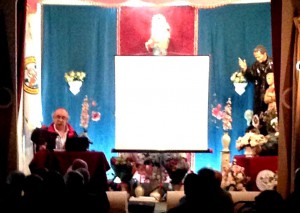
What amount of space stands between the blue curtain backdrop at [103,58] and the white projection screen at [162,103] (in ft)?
2.66

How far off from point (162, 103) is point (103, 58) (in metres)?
1.33

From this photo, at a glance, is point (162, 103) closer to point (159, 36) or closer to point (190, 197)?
point (159, 36)

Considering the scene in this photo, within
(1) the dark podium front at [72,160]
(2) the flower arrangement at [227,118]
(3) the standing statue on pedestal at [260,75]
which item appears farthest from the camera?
(2) the flower arrangement at [227,118]

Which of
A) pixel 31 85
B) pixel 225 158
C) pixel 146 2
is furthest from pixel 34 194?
pixel 146 2

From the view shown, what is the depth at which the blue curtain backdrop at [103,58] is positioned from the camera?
827cm

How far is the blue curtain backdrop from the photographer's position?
27.1 feet

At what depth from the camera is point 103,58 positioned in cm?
842

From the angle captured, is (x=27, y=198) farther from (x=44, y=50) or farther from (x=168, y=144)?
(x=44, y=50)

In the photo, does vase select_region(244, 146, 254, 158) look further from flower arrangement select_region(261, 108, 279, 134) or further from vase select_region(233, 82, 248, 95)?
vase select_region(233, 82, 248, 95)

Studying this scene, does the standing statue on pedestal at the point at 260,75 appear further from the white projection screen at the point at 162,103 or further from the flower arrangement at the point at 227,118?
the white projection screen at the point at 162,103

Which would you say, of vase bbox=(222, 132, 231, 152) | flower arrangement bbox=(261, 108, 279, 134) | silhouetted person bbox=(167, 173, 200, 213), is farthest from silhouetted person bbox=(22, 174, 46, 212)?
vase bbox=(222, 132, 231, 152)

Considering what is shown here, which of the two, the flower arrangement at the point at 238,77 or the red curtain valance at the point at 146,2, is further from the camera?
the red curtain valance at the point at 146,2

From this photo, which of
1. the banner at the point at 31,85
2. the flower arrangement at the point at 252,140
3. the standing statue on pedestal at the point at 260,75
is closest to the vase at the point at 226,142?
the standing statue on pedestal at the point at 260,75

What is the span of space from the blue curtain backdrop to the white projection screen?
812 millimetres
